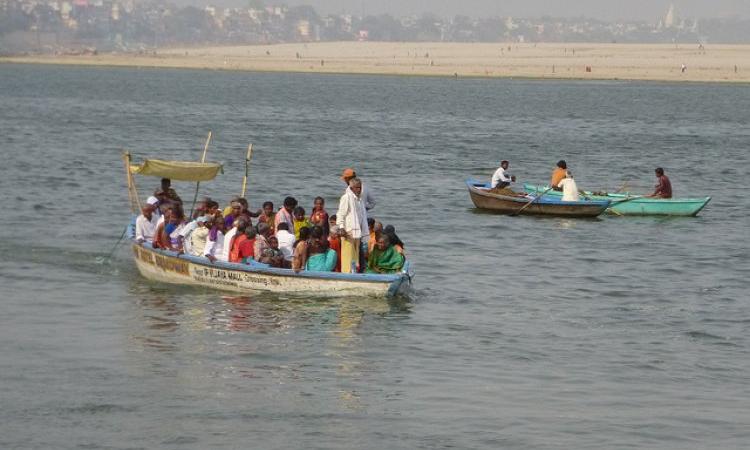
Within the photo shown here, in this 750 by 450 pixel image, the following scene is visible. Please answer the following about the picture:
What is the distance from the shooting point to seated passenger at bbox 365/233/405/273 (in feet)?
66.8

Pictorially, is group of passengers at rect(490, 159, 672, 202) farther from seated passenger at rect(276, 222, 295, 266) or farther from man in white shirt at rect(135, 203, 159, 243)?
seated passenger at rect(276, 222, 295, 266)

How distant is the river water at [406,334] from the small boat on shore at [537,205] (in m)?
0.32

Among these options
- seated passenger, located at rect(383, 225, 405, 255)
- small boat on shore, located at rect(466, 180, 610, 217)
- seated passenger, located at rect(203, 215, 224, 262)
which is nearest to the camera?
seated passenger, located at rect(383, 225, 405, 255)

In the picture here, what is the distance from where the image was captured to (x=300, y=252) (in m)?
20.3

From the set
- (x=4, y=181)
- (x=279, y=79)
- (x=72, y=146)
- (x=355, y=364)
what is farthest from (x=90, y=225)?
(x=279, y=79)

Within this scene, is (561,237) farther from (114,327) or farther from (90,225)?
(114,327)

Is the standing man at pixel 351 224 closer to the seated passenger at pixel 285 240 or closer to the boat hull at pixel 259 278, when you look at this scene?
the boat hull at pixel 259 278

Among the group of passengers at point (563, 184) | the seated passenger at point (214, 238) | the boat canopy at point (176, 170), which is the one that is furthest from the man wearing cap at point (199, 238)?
the group of passengers at point (563, 184)

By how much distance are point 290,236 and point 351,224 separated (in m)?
1.76

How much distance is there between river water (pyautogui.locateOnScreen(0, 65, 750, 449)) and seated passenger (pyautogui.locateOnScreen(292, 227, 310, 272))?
1.87 feet

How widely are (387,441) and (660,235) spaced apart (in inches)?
701

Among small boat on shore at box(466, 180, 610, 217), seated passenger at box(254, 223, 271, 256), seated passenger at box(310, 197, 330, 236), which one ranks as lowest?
small boat on shore at box(466, 180, 610, 217)

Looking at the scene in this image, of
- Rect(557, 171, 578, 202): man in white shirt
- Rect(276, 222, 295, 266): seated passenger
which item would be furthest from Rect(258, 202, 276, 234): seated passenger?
Rect(557, 171, 578, 202): man in white shirt

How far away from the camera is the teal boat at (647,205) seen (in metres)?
32.8
